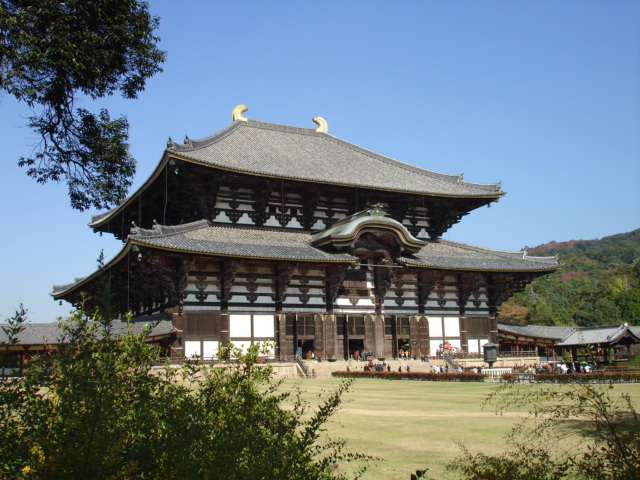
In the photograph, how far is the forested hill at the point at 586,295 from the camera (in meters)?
82.6

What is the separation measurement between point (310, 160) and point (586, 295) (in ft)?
253

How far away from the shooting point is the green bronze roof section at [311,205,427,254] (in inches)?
1359

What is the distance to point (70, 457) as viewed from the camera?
15.8ft

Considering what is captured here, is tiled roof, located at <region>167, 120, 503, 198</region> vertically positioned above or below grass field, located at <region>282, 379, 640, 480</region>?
above

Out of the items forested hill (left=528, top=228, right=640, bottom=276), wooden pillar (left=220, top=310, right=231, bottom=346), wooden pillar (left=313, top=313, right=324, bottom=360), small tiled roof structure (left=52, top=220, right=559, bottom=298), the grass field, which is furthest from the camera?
forested hill (left=528, top=228, right=640, bottom=276)

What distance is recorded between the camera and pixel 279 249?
33688 millimetres

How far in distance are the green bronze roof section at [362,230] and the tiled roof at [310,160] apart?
275 cm

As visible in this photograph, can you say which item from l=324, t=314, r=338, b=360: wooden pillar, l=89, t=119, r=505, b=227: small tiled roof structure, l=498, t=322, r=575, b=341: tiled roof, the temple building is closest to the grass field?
the temple building

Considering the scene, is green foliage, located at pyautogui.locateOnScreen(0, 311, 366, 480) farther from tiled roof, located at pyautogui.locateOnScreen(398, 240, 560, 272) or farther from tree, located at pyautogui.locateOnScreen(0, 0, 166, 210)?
tiled roof, located at pyautogui.locateOnScreen(398, 240, 560, 272)

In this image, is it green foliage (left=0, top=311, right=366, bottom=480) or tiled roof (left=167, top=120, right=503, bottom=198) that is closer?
green foliage (left=0, top=311, right=366, bottom=480)

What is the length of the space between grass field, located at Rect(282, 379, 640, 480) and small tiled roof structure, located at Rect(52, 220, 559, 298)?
12.9 m

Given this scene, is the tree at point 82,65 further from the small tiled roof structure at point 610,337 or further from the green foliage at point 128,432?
the small tiled roof structure at point 610,337

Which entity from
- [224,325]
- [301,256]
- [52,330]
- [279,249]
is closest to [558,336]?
[301,256]

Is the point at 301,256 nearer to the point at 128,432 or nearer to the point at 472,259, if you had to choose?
the point at 472,259
